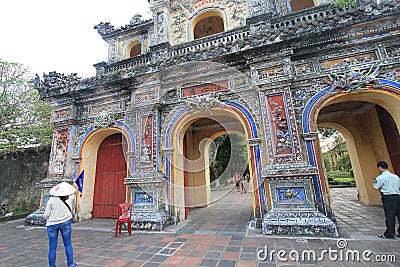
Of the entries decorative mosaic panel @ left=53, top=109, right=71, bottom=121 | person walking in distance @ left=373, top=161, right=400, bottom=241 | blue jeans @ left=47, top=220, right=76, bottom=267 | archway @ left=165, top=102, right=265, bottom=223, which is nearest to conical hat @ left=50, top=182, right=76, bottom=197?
blue jeans @ left=47, top=220, right=76, bottom=267

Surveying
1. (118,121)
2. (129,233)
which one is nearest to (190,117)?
(118,121)

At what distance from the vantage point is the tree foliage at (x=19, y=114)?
8656 mm

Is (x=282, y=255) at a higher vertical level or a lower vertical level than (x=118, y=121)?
lower

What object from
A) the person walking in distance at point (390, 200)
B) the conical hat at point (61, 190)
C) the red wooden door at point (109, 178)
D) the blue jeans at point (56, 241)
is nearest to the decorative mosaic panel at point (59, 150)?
the red wooden door at point (109, 178)

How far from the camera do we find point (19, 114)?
356 inches

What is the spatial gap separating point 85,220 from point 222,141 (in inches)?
509

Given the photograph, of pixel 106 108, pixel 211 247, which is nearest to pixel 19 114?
pixel 106 108

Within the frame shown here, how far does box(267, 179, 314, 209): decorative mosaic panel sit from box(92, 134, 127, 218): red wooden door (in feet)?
15.6

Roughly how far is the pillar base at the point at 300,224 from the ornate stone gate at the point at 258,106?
0.06 feet

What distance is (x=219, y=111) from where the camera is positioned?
562cm

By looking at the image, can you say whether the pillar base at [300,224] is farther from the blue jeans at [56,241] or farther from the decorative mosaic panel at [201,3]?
the decorative mosaic panel at [201,3]

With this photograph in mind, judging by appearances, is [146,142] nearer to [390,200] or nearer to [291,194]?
[291,194]

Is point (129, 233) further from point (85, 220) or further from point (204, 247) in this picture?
point (85, 220)

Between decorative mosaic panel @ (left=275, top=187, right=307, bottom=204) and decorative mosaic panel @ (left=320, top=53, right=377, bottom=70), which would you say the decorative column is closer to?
decorative mosaic panel @ (left=275, top=187, right=307, bottom=204)
